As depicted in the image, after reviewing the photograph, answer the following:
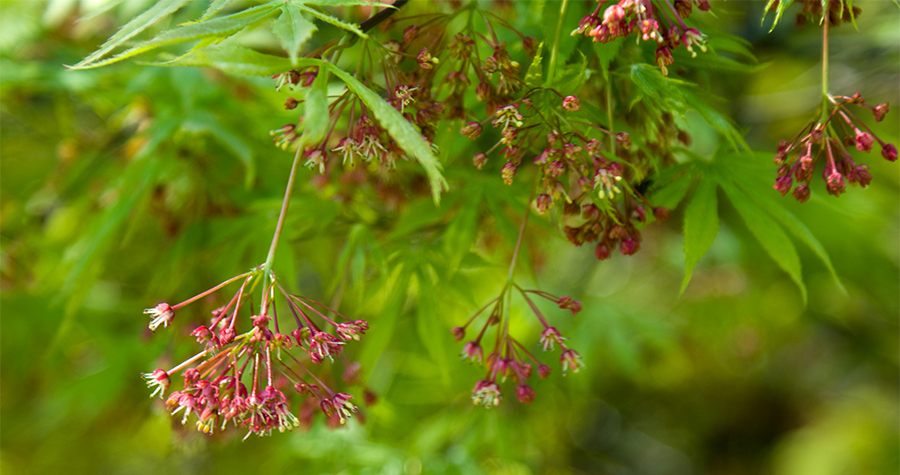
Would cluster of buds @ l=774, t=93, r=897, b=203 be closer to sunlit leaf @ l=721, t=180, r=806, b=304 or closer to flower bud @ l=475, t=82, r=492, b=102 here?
sunlit leaf @ l=721, t=180, r=806, b=304

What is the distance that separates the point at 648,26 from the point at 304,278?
2.73 meters

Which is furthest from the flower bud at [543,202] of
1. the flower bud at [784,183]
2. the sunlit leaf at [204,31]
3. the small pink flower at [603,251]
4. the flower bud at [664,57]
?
the sunlit leaf at [204,31]

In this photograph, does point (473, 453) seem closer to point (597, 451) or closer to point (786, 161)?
point (786, 161)

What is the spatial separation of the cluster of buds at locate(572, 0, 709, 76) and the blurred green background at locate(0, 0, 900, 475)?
11.2 inches

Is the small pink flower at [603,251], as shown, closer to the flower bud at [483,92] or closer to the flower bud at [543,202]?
the flower bud at [543,202]

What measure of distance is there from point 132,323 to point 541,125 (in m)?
1.97

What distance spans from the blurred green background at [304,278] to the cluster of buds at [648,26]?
285 mm

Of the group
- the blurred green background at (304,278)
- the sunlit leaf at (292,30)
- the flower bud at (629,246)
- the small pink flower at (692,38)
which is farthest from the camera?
the blurred green background at (304,278)

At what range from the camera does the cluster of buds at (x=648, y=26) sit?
0.72 m

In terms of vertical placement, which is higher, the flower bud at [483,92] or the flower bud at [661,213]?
the flower bud at [483,92]

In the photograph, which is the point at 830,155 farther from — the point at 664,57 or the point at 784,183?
the point at 664,57

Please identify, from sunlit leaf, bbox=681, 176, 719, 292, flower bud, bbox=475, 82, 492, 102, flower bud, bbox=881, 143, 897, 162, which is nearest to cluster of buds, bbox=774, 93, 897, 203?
flower bud, bbox=881, 143, 897, 162

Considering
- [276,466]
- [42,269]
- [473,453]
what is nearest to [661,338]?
[473,453]

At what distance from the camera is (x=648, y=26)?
2.36ft
